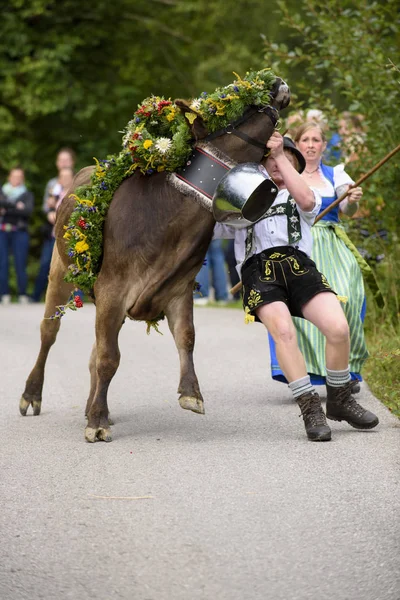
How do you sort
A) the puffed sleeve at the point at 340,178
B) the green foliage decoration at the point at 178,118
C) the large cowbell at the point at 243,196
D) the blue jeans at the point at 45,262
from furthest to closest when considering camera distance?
the blue jeans at the point at 45,262, the puffed sleeve at the point at 340,178, the green foliage decoration at the point at 178,118, the large cowbell at the point at 243,196

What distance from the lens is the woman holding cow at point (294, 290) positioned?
6.98 m

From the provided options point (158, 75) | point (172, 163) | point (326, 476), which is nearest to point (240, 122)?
point (172, 163)

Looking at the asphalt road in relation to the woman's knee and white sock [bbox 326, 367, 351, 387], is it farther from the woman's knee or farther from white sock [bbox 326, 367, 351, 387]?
the woman's knee

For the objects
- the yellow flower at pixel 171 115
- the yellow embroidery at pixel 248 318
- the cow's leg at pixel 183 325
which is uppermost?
the yellow flower at pixel 171 115

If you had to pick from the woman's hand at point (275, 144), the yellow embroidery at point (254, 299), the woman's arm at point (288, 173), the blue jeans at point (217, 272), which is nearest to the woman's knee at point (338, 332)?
the yellow embroidery at point (254, 299)

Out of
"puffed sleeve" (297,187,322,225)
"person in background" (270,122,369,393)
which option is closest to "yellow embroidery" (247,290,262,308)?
"puffed sleeve" (297,187,322,225)

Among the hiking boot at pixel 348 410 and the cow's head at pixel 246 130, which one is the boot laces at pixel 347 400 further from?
the cow's head at pixel 246 130

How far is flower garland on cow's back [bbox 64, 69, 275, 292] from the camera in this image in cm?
688

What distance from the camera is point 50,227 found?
18484mm

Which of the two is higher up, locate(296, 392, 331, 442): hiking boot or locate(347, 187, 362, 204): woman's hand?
locate(347, 187, 362, 204): woman's hand

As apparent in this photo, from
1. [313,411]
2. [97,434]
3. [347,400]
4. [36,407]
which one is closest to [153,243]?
[97,434]

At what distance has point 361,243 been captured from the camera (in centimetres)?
1128

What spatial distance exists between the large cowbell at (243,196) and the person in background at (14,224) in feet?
38.9

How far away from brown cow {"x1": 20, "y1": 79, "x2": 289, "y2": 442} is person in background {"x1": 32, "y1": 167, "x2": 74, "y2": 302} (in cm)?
829
